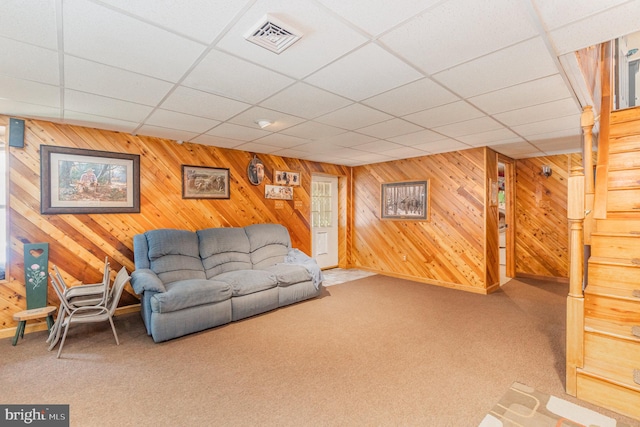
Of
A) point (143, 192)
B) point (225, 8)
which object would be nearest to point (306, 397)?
point (225, 8)

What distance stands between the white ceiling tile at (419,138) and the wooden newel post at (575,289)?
1.88m

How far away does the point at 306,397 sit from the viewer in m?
2.12

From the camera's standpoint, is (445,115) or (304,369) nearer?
(304,369)

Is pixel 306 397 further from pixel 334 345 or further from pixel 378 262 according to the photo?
pixel 378 262

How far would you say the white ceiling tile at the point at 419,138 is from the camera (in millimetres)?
3879

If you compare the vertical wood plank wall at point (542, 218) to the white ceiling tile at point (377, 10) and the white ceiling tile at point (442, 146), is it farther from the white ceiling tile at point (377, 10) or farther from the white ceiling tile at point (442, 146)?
→ the white ceiling tile at point (377, 10)

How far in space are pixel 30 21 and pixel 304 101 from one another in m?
1.82

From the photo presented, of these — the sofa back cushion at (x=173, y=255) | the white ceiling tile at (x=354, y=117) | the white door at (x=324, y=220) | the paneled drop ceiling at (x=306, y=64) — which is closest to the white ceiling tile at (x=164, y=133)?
the paneled drop ceiling at (x=306, y=64)

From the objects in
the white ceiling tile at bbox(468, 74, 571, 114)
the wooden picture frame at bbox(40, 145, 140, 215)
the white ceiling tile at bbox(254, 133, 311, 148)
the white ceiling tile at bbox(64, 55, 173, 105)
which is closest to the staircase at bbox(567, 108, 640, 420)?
the white ceiling tile at bbox(468, 74, 571, 114)

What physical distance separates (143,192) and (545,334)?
5140 millimetres

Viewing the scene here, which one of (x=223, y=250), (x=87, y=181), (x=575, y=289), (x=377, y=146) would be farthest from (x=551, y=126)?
(x=87, y=181)

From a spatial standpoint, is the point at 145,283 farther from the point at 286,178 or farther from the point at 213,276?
the point at 286,178

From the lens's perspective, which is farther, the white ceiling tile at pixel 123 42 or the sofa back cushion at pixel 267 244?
the sofa back cushion at pixel 267 244

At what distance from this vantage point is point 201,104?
2.82 meters
